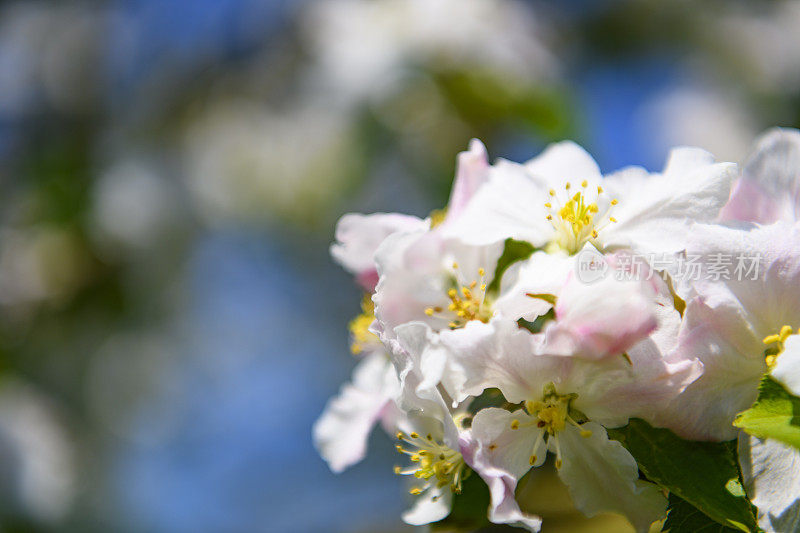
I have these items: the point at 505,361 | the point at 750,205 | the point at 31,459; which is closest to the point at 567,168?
the point at 750,205

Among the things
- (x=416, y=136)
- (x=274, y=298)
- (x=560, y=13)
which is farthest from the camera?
(x=274, y=298)

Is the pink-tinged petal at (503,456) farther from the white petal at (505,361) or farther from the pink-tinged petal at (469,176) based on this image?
the pink-tinged petal at (469,176)

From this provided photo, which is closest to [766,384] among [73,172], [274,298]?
[73,172]

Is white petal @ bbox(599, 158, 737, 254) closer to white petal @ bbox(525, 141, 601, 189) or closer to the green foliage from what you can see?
white petal @ bbox(525, 141, 601, 189)

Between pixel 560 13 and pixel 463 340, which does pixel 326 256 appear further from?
pixel 463 340

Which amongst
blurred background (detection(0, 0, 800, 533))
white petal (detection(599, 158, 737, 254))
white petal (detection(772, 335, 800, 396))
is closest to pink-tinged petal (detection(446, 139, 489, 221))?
white petal (detection(599, 158, 737, 254))

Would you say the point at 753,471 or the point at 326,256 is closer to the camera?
the point at 753,471

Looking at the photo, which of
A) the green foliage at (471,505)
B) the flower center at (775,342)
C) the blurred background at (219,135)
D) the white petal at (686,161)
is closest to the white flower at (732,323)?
the flower center at (775,342)
